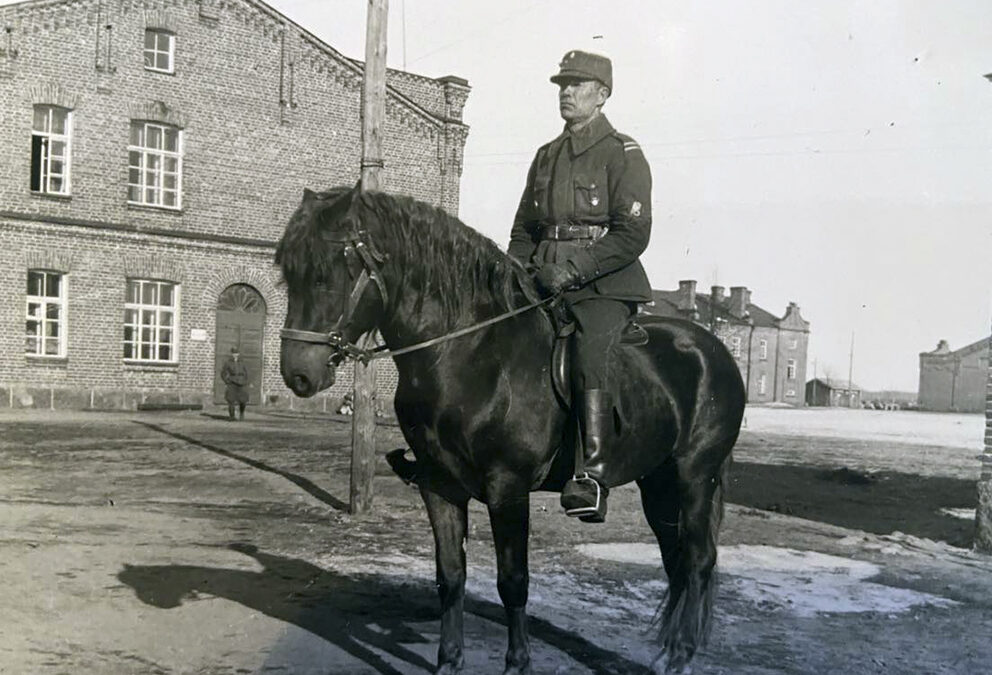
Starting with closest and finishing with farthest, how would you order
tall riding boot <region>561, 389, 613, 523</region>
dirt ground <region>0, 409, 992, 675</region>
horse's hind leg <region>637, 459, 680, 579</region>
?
tall riding boot <region>561, 389, 613, 523</region>, dirt ground <region>0, 409, 992, 675</region>, horse's hind leg <region>637, 459, 680, 579</region>

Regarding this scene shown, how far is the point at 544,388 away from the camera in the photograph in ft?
15.4

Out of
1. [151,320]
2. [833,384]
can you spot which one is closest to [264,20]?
[151,320]

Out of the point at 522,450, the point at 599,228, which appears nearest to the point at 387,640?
the point at 522,450

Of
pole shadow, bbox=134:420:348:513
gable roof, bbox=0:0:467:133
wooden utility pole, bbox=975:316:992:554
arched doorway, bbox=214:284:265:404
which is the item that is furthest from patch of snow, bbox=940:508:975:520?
arched doorway, bbox=214:284:265:404

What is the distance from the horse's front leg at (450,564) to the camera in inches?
187

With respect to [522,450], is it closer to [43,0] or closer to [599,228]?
[599,228]

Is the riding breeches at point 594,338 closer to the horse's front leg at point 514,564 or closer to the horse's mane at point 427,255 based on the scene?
the horse's mane at point 427,255

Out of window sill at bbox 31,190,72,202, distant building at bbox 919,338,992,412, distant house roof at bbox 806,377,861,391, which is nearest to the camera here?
window sill at bbox 31,190,72,202

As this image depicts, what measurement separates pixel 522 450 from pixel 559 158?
1.66 m

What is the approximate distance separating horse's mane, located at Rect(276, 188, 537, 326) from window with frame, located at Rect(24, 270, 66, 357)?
22.7 m

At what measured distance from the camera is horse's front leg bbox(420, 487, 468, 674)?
15.6ft

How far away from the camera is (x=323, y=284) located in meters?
4.19

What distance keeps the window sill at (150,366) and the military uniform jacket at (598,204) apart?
2259 cm

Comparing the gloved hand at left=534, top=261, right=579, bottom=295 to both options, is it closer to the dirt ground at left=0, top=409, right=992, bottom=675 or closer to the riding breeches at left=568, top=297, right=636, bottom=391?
the riding breeches at left=568, top=297, right=636, bottom=391
